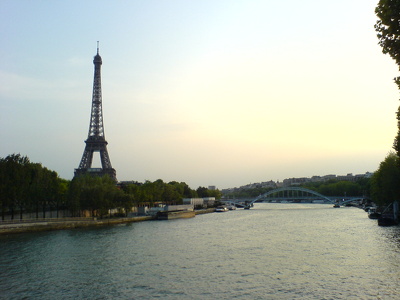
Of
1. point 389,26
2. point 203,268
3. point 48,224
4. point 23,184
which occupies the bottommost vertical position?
point 203,268

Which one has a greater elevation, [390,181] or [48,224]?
[390,181]

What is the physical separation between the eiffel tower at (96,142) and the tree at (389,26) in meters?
66.7

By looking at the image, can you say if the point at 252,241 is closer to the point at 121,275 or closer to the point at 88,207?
the point at 121,275

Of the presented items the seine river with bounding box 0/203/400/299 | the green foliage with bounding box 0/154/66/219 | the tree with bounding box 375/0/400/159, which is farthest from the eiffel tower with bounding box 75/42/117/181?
the tree with bounding box 375/0/400/159

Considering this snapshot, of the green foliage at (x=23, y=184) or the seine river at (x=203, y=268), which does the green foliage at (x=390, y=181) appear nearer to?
the seine river at (x=203, y=268)

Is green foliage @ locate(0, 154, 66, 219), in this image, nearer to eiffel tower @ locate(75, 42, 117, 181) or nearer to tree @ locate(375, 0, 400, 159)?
eiffel tower @ locate(75, 42, 117, 181)

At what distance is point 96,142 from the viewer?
3022 inches

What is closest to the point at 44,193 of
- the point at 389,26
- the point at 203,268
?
the point at 203,268

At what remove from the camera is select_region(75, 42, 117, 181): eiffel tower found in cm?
7531

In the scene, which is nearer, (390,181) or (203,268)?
(203,268)

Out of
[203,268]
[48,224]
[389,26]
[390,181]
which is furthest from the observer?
[390,181]

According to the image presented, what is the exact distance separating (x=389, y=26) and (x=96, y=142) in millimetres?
70413

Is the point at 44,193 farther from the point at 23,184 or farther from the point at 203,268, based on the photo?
the point at 203,268

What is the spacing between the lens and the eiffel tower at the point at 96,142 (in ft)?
247
